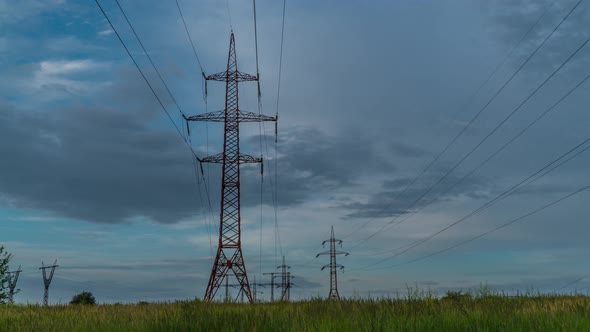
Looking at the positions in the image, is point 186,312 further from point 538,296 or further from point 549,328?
point 538,296

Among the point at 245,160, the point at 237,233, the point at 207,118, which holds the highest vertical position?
the point at 207,118

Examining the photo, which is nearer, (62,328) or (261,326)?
(261,326)

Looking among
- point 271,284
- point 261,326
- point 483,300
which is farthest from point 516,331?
point 271,284

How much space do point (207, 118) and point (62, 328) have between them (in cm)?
3503

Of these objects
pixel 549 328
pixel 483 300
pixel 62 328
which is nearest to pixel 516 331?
pixel 549 328

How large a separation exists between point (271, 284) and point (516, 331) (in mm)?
79107

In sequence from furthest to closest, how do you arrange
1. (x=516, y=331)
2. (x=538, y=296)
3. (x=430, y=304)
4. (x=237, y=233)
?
(x=237, y=233)
(x=538, y=296)
(x=430, y=304)
(x=516, y=331)

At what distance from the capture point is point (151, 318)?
493 inches

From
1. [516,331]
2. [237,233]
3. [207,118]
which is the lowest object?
[516,331]

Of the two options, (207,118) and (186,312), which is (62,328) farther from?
(207,118)

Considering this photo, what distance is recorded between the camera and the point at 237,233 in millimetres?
41094

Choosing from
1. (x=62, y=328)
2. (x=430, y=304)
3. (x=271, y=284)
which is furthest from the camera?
(x=271, y=284)

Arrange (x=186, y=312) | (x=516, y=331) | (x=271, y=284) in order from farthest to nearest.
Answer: (x=271, y=284), (x=186, y=312), (x=516, y=331)

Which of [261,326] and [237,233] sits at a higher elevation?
[237,233]
